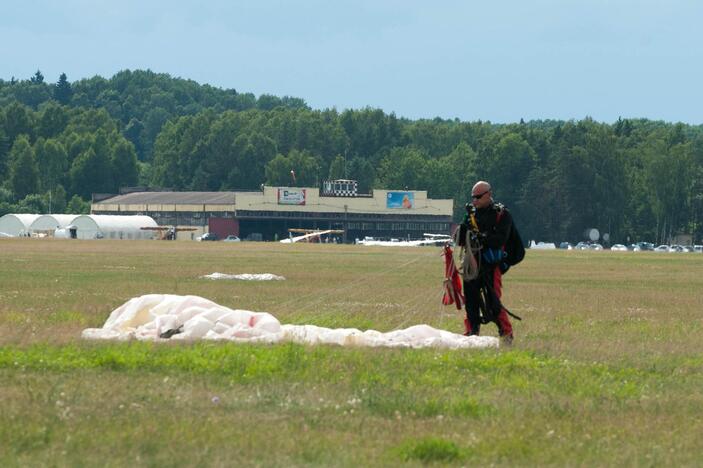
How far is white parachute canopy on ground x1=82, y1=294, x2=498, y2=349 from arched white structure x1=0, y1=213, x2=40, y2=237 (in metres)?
141

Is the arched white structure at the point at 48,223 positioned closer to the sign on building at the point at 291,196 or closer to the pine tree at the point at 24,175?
the sign on building at the point at 291,196

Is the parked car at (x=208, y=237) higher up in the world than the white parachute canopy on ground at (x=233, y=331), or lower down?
lower down

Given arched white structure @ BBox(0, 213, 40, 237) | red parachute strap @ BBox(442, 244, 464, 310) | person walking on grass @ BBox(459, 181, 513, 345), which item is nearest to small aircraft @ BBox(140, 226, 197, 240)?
arched white structure @ BBox(0, 213, 40, 237)

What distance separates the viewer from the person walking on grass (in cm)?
1761

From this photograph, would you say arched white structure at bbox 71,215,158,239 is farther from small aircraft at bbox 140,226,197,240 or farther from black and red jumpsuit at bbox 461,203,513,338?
black and red jumpsuit at bbox 461,203,513,338

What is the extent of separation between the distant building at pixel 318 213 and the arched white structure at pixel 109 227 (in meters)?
7.63

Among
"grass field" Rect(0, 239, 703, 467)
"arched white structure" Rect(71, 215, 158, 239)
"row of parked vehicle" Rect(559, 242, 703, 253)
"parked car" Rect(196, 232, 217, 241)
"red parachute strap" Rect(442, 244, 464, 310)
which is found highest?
"red parachute strap" Rect(442, 244, 464, 310)

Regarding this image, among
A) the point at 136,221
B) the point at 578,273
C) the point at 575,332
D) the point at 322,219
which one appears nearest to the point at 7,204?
the point at 136,221

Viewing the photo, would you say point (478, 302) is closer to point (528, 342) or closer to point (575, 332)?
point (528, 342)

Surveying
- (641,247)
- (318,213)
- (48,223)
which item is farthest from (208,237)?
(641,247)

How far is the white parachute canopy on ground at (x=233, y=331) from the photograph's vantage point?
54.3 feet

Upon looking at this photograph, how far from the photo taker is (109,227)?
154m

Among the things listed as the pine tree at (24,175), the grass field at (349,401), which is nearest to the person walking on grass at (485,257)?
the grass field at (349,401)

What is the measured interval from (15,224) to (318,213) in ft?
117
